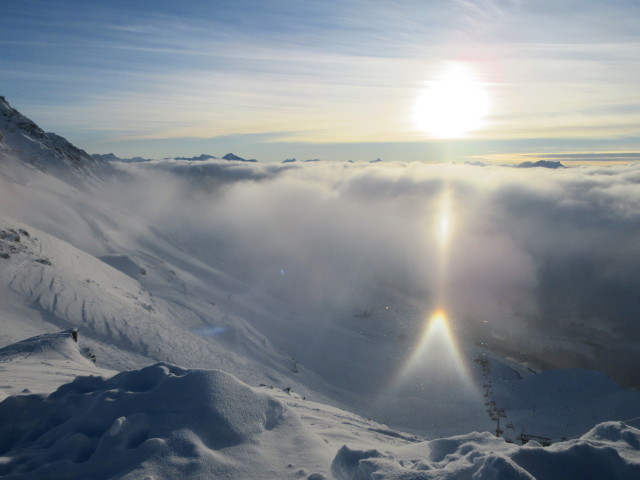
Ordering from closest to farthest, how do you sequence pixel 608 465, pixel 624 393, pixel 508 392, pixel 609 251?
pixel 608 465 < pixel 624 393 < pixel 508 392 < pixel 609 251

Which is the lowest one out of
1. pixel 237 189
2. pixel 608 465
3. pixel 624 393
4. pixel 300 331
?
pixel 300 331

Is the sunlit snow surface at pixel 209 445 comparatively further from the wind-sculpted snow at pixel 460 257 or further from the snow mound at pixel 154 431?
the wind-sculpted snow at pixel 460 257

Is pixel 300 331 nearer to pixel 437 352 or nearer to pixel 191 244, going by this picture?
pixel 437 352

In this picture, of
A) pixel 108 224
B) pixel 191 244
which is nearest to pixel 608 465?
pixel 108 224

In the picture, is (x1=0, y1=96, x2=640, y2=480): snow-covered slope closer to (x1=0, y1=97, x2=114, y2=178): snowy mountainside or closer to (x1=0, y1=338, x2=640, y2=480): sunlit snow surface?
(x1=0, y1=338, x2=640, y2=480): sunlit snow surface

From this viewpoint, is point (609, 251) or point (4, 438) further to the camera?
point (609, 251)

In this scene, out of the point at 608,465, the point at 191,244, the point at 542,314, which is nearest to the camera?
the point at 608,465

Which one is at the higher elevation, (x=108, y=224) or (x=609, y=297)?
(x=609, y=297)
